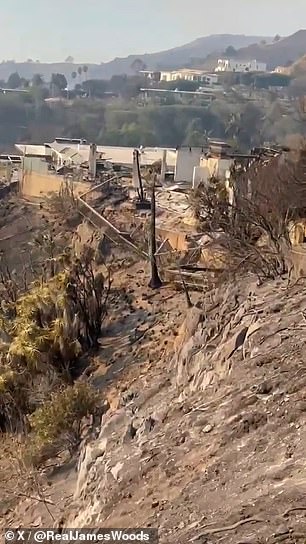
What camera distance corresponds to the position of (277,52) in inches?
6865

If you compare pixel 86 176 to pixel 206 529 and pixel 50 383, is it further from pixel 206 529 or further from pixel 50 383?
pixel 206 529

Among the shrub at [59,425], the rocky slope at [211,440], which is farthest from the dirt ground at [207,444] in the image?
the shrub at [59,425]

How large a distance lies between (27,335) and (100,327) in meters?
1.96

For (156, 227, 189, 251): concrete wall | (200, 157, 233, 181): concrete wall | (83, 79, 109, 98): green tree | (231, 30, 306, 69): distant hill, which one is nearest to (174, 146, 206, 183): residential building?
(200, 157, 233, 181): concrete wall

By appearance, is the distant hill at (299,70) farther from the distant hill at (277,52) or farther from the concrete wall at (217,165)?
the concrete wall at (217,165)

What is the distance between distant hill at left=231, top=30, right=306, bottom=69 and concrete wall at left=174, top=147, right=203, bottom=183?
138821 mm

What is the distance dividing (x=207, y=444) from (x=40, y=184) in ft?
68.8

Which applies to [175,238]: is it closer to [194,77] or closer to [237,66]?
[194,77]

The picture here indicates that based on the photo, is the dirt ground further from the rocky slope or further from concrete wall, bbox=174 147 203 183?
concrete wall, bbox=174 147 203 183

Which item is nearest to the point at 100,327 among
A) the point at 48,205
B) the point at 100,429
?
the point at 100,429

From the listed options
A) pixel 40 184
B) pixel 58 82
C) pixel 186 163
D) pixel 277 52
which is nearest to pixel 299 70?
pixel 58 82

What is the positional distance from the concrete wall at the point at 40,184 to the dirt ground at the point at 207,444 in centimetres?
1465

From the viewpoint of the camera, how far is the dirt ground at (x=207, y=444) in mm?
5578

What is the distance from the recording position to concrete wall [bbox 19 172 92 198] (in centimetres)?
2527
